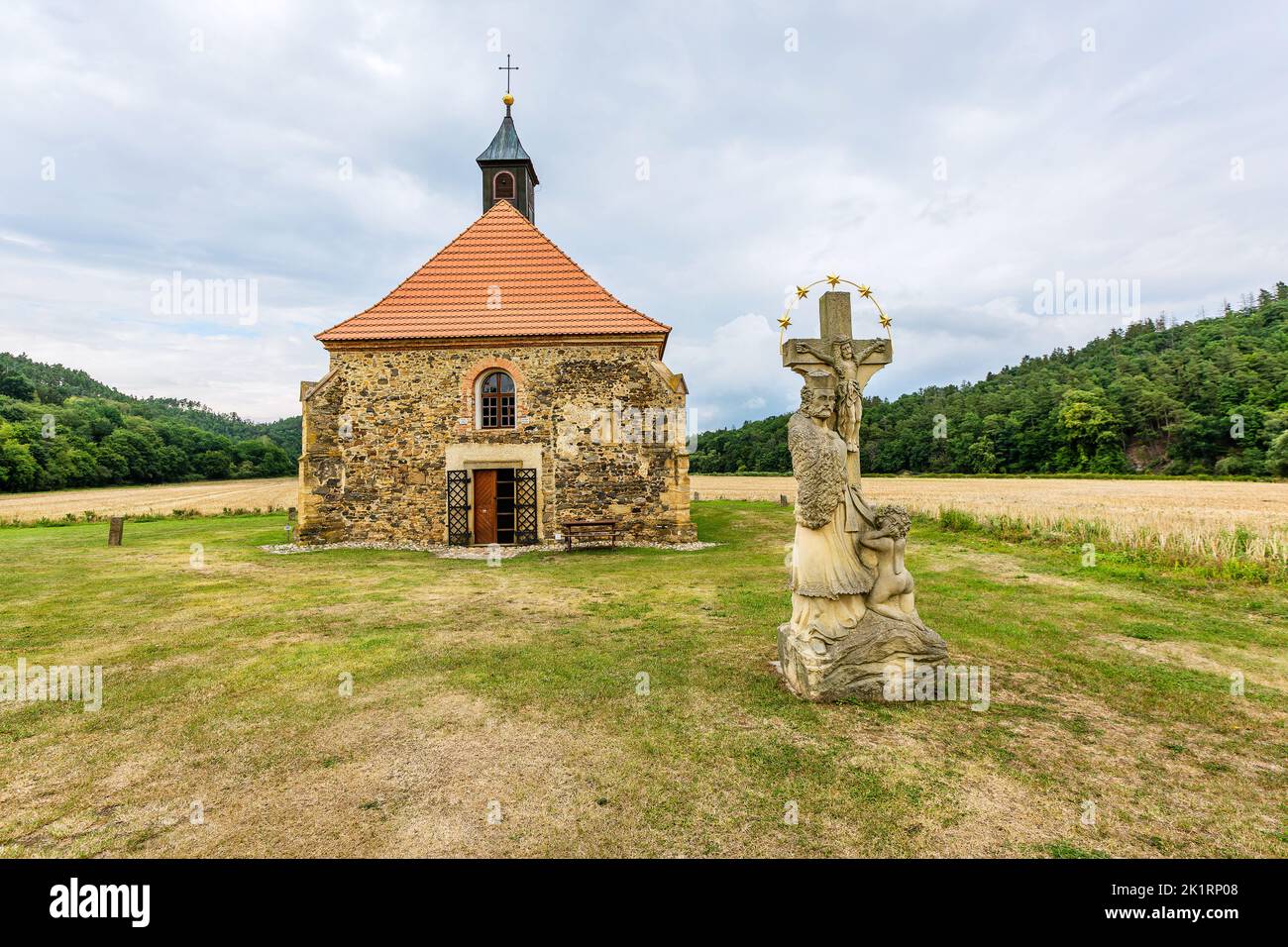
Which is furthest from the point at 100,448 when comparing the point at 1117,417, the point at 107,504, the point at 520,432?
the point at 1117,417

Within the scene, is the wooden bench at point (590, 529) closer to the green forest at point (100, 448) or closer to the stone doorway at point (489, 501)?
the stone doorway at point (489, 501)

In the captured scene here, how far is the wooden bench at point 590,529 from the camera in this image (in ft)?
47.9

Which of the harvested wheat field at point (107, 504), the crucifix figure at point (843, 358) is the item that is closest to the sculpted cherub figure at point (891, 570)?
the crucifix figure at point (843, 358)

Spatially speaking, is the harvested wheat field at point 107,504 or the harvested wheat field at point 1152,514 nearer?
the harvested wheat field at point 1152,514

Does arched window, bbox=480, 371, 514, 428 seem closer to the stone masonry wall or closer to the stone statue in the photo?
the stone masonry wall

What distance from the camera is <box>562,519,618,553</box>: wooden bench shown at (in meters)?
14.6

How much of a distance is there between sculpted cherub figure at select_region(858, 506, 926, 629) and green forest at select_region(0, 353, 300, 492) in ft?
173

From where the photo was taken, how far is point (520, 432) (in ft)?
50.6

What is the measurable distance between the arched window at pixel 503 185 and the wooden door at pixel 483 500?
39.1ft

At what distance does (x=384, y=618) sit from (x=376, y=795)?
4.68m

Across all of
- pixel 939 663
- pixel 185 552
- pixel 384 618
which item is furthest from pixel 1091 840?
pixel 185 552

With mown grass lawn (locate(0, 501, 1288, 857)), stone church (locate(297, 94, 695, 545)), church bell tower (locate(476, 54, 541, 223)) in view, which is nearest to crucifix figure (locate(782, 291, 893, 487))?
mown grass lawn (locate(0, 501, 1288, 857))

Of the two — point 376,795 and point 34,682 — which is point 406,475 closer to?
point 34,682

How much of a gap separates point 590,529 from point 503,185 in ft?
47.7
